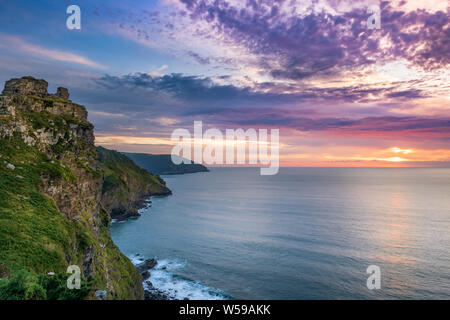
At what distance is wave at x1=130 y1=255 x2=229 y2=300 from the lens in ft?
143

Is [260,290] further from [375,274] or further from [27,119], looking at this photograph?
[27,119]

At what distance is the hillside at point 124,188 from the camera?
99.0 m

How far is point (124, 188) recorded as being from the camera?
10919 centimetres

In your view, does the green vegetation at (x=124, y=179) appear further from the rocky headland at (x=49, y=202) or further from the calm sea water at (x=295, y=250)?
the rocky headland at (x=49, y=202)

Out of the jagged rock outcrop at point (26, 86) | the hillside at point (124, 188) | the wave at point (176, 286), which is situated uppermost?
the jagged rock outcrop at point (26, 86)

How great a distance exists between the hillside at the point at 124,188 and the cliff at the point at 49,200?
37240mm

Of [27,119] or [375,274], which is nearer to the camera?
[27,119]

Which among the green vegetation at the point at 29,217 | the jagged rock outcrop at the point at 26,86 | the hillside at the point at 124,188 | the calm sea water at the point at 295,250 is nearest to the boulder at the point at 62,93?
the jagged rock outcrop at the point at 26,86

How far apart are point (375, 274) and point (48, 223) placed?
2087 inches

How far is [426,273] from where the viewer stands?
49156 millimetres

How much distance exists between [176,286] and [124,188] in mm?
72073

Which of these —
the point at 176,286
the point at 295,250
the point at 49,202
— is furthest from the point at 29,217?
the point at 295,250

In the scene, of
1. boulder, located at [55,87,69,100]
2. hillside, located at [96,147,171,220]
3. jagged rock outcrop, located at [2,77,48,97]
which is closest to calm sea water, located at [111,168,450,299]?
hillside, located at [96,147,171,220]

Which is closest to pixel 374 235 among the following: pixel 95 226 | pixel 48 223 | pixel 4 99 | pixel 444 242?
pixel 444 242
